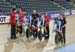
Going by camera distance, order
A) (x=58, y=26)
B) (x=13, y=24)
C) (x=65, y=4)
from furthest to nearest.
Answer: (x=65, y=4) < (x=13, y=24) < (x=58, y=26)

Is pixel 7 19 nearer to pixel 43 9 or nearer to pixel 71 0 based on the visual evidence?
Answer: pixel 43 9

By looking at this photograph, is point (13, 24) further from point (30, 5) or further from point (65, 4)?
point (65, 4)

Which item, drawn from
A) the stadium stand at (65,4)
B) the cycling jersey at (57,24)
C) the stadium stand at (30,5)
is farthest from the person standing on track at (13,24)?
the stadium stand at (65,4)

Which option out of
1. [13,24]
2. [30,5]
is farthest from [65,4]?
[13,24]

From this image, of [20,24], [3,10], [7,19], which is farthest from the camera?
[3,10]

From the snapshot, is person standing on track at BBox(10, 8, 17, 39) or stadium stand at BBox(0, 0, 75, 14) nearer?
person standing on track at BBox(10, 8, 17, 39)

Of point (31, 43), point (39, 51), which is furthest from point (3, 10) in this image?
point (39, 51)

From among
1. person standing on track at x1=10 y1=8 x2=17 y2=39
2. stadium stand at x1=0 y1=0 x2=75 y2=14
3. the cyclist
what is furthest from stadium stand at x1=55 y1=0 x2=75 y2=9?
the cyclist

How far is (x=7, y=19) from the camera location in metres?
18.0

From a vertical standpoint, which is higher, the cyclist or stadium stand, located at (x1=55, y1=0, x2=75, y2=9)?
the cyclist

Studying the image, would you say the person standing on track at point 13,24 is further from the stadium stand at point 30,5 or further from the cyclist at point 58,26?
the stadium stand at point 30,5

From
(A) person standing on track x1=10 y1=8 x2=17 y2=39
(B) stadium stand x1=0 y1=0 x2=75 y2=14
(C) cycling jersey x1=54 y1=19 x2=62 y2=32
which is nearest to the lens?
(C) cycling jersey x1=54 y1=19 x2=62 y2=32

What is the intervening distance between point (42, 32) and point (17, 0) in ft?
34.3

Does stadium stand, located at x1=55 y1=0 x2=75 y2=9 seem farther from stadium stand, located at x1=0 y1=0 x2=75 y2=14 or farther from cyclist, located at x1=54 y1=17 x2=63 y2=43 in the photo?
cyclist, located at x1=54 y1=17 x2=63 y2=43
